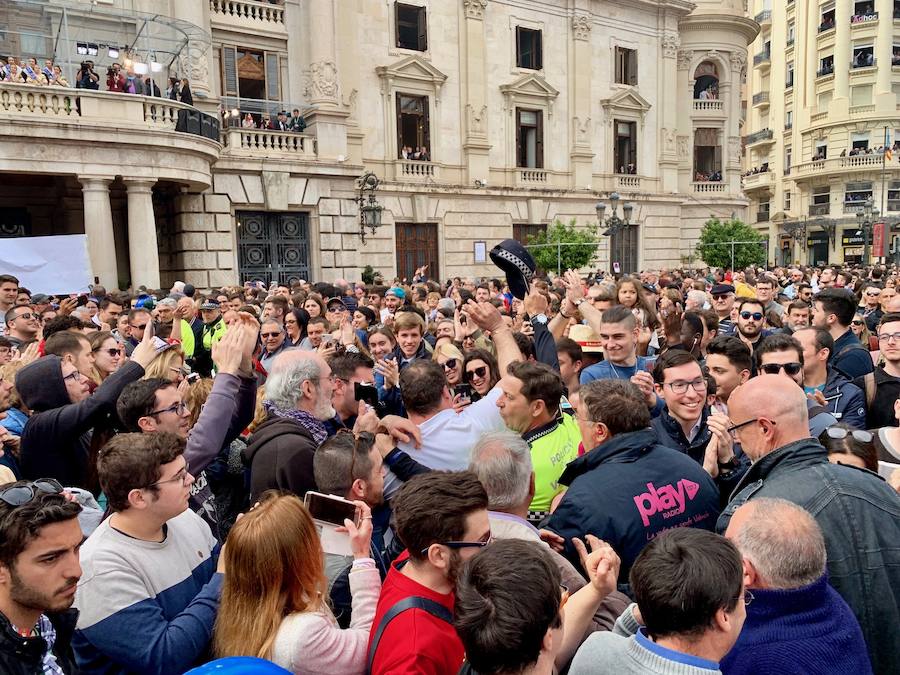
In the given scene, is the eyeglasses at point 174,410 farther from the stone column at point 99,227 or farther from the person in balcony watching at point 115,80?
the person in balcony watching at point 115,80

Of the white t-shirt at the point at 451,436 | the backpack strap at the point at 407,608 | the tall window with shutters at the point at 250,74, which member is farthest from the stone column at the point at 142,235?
the backpack strap at the point at 407,608

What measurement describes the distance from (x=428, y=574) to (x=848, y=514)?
152 cm

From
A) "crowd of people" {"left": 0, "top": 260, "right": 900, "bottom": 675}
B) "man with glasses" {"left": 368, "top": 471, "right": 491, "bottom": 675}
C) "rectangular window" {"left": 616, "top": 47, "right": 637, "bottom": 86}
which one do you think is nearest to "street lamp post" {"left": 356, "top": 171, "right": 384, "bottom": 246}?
"rectangular window" {"left": 616, "top": 47, "right": 637, "bottom": 86}

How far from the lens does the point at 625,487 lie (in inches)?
106

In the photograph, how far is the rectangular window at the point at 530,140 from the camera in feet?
84.0

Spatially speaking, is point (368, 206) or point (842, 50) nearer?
→ point (368, 206)

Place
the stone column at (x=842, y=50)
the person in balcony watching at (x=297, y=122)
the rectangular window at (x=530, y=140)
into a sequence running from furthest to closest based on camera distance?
the stone column at (x=842, y=50) < the rectangular window at (x=530, y=140) < the person in balcony watching at (x=297, y=122)

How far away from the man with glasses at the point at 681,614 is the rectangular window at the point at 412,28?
23.4 metres

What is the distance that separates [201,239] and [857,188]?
44.7m

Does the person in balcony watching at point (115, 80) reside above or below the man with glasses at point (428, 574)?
above

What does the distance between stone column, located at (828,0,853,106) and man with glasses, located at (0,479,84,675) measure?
5351 centimetres

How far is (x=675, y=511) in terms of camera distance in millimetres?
2746

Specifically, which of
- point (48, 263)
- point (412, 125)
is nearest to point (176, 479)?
point (48, 263)

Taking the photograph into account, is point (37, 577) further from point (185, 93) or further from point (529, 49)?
point (529, 49)
